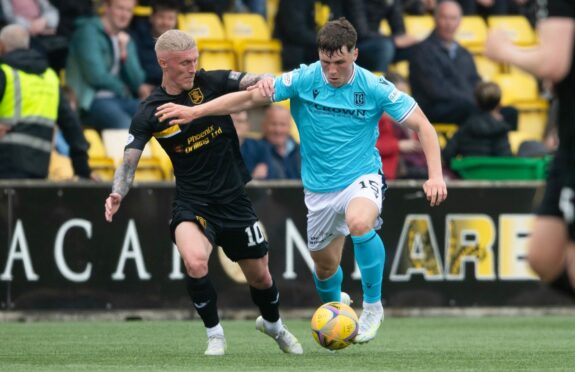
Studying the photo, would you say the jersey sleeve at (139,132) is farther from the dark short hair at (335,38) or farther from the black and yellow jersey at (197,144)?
the dark short hair at (335,38)

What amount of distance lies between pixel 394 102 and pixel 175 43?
151cm

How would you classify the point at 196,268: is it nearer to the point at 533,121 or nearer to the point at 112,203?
the point at 112,203

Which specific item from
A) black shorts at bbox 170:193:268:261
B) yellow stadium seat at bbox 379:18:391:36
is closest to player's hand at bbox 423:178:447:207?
black shorts at bbox 170:193:268:261

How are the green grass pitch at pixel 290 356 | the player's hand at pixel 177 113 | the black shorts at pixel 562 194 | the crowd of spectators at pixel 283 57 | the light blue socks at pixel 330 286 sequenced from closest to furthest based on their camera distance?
the black shorts at pixel 562 194, the green grass pitch at pixel 290 356, the player's hand at pixel 177 113, the light blue socks at pixel 330 286, the crowd of spectators at pixel 283 57

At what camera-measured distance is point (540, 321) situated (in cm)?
1337

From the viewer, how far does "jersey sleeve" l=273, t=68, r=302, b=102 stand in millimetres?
9766

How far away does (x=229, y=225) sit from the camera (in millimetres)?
9680

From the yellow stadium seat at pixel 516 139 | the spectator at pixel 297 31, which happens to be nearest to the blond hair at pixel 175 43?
the spectator at pixel 297 31

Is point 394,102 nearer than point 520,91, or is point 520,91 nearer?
point 394,102

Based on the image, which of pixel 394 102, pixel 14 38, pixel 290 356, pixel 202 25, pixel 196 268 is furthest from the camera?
pixel 202 25

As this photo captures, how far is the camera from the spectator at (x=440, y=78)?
1650 centimetres

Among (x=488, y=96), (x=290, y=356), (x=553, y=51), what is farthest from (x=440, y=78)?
(x=553, y=51)

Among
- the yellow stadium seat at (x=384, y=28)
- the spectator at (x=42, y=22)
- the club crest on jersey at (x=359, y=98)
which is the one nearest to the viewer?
the club crest on jersey at (x=359, y=98)

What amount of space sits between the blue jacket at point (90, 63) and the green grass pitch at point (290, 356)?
317 cm
